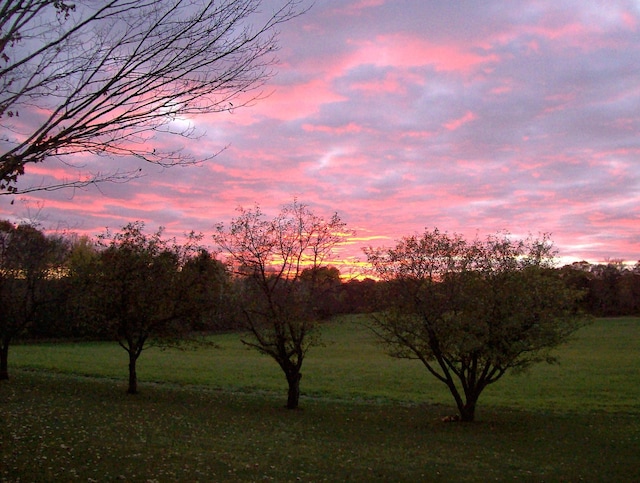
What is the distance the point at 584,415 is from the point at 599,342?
4762 cm

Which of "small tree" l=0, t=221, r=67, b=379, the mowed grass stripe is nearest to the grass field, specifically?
the mowed grass stripe

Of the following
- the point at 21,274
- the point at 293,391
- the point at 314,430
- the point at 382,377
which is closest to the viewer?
the point at 314,430

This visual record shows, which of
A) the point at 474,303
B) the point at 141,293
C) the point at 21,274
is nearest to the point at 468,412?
the point at 474,303

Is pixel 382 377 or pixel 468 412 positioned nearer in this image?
pixel 468 412

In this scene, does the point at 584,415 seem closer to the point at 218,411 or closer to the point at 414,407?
the point at 414,407

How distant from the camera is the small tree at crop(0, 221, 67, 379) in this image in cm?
2611

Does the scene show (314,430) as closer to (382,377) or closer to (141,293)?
(141,293)

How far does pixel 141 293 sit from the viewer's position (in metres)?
24.0

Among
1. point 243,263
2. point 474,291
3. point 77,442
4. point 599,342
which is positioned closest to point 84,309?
point 243,263

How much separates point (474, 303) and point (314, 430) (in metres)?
6.81

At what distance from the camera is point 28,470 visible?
8898mm

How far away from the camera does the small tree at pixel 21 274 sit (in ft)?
85.7

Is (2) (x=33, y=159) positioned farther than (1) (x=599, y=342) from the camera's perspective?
No

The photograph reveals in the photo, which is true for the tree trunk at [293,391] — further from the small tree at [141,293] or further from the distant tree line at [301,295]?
the small tree at [141,293]
